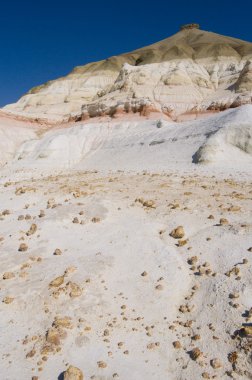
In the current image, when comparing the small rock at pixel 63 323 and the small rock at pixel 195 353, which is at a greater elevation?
the small rock at pixel 63 323

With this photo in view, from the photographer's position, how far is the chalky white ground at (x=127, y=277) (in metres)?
5.02

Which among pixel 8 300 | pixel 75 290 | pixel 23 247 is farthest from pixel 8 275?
pixel 75 290

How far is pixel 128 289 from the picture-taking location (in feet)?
21.2

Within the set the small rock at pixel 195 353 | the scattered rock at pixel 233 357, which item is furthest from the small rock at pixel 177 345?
the scattered rock at pixel 233 357

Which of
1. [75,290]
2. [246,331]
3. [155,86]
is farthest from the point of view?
[155,86]

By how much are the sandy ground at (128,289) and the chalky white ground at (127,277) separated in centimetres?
2

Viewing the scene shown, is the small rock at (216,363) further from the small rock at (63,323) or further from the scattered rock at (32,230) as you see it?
the scattered rock at (32,230)

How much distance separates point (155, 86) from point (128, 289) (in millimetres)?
37558

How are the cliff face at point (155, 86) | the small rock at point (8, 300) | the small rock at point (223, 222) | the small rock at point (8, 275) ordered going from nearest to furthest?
the small rock at point (8, 300) < the small rock at point (8, 275) < the small rock at point (223, 222) < the cliff face at point (155, 86)

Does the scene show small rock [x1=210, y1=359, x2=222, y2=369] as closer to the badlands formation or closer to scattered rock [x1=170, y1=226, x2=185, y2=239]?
the badlands formation

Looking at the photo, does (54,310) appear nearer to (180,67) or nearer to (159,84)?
(159,84)

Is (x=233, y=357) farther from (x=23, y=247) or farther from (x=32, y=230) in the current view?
(x=32, y=230)

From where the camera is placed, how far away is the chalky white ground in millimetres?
5020

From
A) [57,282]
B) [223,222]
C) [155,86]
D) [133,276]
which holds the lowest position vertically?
[133,276]
